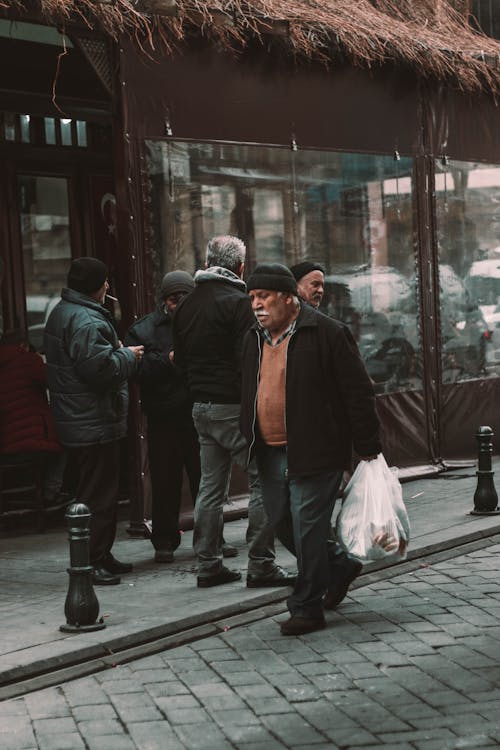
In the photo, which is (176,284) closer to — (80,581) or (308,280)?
(308,280)

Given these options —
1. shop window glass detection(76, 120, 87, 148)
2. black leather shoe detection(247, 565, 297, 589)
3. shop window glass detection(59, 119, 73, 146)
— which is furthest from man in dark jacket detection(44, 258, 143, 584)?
shop window glass detection(76, 120, 87, 148)

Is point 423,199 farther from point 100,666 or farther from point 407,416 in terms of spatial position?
point 100,666

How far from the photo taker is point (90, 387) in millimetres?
8055

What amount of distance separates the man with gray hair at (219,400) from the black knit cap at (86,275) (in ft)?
1.86

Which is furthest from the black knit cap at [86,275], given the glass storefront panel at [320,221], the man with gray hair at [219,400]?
the glass storefront panel at [320,221]

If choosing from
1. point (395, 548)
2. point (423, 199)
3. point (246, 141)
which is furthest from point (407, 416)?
point (395, 548)

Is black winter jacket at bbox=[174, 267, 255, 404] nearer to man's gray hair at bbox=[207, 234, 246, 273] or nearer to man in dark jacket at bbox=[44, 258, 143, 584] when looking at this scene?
man's gray hair at bbox=[207, 234, 246, 273]

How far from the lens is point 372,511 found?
6941mm

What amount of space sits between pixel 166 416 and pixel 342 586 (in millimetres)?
2097

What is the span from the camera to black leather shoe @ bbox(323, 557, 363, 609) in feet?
23.5

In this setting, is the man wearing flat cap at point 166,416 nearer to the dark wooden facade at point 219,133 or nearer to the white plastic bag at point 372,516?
the dark wooden facade at point 219,133

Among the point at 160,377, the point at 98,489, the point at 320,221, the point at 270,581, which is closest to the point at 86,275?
the point at 160,377

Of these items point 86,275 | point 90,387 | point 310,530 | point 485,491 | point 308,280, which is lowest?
point 485,491

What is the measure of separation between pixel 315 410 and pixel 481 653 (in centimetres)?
145
